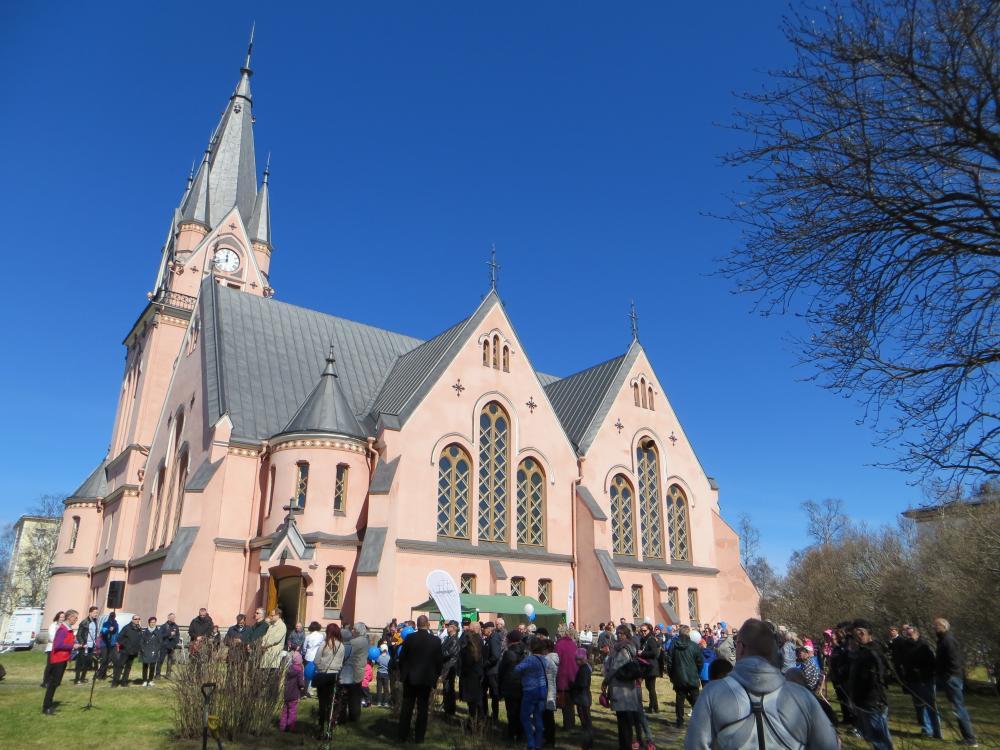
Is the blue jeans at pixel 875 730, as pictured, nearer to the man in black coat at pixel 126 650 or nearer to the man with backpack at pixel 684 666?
the man with backpack at pixel 684 666

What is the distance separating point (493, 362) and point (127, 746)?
22.5 metres

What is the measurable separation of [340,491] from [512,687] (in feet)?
55.4

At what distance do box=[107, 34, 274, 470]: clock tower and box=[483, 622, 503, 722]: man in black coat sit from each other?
25201mm

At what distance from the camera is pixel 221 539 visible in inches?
1070

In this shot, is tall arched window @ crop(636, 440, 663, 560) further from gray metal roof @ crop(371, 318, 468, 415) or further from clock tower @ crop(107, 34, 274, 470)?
clock tower @ crop(107, 34, 274, 470)

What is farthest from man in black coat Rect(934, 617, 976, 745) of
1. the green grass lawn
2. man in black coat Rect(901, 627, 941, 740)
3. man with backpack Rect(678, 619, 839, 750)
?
man with backpack Rect(678, 619, 839, 750)

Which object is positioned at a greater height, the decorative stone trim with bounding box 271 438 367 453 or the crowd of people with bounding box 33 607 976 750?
the decorative stone trim with bounding box 271 438 367 453

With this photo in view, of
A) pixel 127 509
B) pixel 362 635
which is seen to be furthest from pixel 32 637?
pixel 362 635

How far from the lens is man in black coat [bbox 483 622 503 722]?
13305mm

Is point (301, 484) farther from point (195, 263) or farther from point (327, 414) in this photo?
point (195, 263)

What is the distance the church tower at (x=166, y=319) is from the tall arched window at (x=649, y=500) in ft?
74.3

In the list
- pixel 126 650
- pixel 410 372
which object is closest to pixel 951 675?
pixel 126 650

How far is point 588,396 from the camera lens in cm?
3756

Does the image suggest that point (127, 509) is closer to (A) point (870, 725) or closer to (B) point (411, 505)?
(B) point (411, 505)
